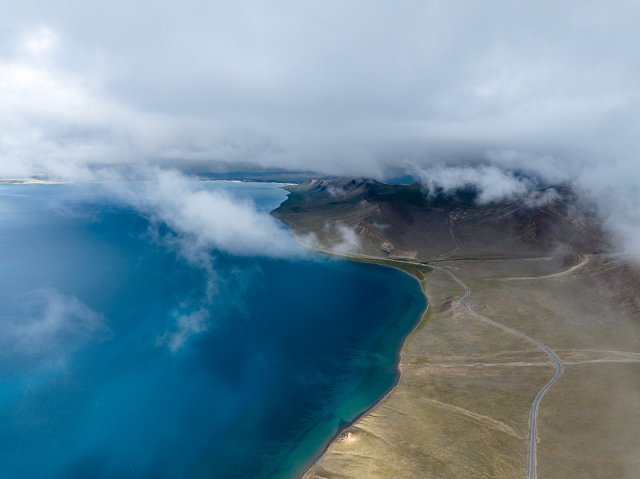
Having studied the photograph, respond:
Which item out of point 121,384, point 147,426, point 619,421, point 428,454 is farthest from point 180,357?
point 619,421

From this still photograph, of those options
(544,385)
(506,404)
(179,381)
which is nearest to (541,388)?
(544,385)

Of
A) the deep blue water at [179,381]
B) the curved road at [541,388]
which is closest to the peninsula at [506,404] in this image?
the curved road at [541,388]

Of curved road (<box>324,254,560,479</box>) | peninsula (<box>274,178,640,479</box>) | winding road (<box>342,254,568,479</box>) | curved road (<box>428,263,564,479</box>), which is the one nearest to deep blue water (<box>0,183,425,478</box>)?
peninsula (<box>274,178,640,479</box>)

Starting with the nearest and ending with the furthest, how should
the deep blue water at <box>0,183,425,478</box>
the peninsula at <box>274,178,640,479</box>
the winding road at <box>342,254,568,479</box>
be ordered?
1. the peninsula at <box>274,178,640,479</box>
2. the deep blue water at <box>0,183,425,478</box>
3. the winding road at <box>342,254,568,479</box>

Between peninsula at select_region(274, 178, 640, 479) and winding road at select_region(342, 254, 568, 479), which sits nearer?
peninsula at select_region(274, 178, 640, 479)

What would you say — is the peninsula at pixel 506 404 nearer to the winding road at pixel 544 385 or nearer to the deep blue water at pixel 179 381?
the winding road at pixel 544 385

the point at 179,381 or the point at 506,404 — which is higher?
the point at 506,404

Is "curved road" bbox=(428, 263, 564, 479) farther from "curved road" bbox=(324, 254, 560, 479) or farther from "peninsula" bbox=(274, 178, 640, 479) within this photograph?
"peninsula" bbox=(274, 178, 640, 479)

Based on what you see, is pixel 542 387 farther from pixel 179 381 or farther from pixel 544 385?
pixel 179 381
